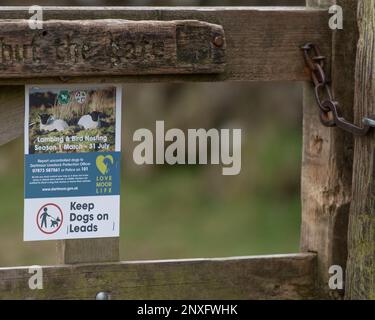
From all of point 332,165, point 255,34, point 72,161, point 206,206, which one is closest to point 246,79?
point 255,34

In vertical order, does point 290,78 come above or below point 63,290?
above

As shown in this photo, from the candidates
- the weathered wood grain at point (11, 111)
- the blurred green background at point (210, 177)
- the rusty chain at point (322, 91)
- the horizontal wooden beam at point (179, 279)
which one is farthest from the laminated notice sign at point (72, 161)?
the blurred green background at point (210, 177)

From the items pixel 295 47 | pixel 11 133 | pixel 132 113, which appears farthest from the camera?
pixel 132 113

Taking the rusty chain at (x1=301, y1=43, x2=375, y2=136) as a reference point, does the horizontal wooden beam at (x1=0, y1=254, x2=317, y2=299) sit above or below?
below

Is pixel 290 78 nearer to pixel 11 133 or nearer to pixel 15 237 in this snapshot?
pixel 11 133

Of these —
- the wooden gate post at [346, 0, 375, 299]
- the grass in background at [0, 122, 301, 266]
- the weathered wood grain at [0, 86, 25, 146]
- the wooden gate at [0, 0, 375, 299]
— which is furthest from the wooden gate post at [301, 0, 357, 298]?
the grass in background at [0, 122, 301, 266]

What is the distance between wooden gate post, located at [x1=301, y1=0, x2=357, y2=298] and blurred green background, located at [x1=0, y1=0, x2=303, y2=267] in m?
3.93

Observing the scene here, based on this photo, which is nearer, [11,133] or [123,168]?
[11,133]

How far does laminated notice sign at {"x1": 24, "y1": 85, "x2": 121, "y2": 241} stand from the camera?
122 inches

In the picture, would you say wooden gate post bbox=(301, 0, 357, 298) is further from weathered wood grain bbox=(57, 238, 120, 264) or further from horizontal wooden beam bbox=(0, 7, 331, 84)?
→ weathered wood grain bbox=(57, 238, 120, 264)

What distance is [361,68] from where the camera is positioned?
3.20m

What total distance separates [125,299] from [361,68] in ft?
3.29

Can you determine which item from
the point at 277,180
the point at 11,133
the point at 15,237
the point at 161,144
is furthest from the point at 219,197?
the point at 11,133

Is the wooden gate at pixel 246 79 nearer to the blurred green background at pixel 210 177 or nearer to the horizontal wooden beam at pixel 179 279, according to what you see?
the horizontal wooden beam at pixel 179 279
